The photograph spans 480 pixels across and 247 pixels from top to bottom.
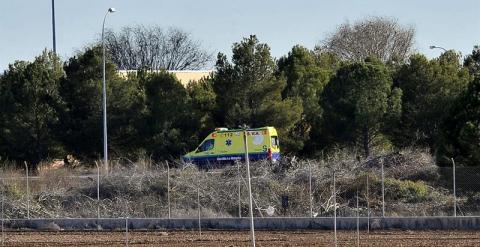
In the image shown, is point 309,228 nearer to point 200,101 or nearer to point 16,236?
point 16,236

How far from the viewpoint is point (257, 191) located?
35438 millimetres

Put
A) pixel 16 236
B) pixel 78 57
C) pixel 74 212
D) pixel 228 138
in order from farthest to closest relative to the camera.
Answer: pixel 78 57 < pixel 228 138 < pixel 74 212 < pixel 16 236

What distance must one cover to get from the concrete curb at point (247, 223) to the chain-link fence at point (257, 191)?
36.1 inches

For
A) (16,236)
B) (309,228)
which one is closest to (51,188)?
(16,236)

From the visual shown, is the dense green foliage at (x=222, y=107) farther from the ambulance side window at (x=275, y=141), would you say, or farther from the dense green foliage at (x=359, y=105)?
the ambulance side window at (x=275, y=141)

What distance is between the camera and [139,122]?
45.4 metres

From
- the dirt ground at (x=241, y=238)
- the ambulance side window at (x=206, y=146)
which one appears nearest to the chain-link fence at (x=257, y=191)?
the dirt ground at (x=241, y=238)

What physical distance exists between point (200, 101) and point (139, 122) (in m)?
2.84

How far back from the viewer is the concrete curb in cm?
2983

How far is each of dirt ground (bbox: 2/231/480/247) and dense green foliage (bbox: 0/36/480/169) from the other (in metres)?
14.7

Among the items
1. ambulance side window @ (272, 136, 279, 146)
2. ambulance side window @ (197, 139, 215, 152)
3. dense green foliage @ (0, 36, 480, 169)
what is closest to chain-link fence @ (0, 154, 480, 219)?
ambulance side window @ (272, 136, 279, 146)

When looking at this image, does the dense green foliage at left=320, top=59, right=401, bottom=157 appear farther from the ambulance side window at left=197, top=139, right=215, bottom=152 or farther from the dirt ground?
the dirt ground

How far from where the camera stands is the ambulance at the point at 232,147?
42.9 metres

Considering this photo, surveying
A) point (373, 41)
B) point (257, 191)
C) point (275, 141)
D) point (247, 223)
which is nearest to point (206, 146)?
point (275, 141)
